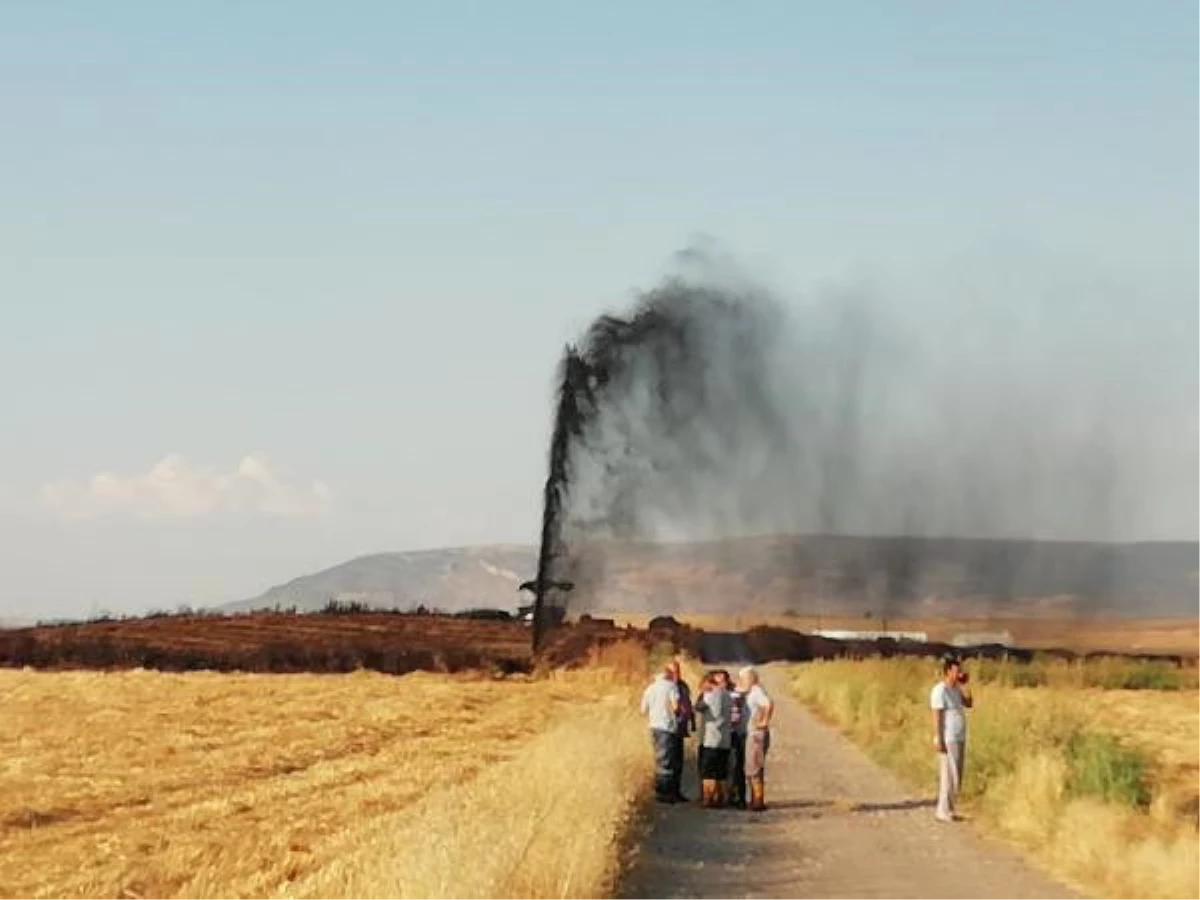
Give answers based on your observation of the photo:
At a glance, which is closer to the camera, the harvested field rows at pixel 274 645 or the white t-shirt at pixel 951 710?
the white t-shirt at pixel 951 710

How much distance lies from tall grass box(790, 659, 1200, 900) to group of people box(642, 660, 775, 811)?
2.79 metres

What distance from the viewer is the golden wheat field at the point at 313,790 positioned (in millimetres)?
14000

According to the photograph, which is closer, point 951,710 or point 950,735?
point 950,735

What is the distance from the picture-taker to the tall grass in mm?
16734

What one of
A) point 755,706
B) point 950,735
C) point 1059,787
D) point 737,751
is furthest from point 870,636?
point 1059,787

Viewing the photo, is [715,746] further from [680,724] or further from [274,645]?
[274,645]

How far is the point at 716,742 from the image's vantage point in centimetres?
2409

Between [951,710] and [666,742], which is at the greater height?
[951,710]

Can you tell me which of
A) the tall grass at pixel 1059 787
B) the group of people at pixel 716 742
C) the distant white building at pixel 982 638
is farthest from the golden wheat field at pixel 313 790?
the distant white building at pixel 982 638

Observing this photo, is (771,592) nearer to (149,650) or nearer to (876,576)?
(876,576)

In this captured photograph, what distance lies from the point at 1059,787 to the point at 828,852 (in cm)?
396

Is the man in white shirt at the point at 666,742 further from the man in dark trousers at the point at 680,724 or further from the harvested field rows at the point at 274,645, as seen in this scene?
the harvested field rows at the point at 274,645

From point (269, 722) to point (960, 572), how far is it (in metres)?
52.4

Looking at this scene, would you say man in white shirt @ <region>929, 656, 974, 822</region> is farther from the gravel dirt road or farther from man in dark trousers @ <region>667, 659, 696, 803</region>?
man in dark trousers @ <region>667, 659, 696, 803</region>
